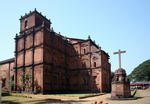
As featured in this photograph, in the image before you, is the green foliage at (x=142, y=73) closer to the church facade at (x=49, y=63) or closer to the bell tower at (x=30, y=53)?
the church facade at (x=49, y=63)

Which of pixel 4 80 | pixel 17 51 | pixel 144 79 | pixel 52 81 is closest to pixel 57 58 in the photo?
pixel 52 81

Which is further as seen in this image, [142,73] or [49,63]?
[142,73]

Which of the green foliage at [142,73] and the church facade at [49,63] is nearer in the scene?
the church facade at [49,63]

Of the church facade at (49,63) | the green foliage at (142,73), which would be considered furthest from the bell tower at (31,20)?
the green foliage at (142,73)

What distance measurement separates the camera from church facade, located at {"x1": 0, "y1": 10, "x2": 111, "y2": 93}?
3006 cm

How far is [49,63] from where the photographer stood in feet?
102

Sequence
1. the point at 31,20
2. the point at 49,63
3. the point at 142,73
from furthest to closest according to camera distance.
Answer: the point at 142,73
the point at 31,20
the point at 49,63

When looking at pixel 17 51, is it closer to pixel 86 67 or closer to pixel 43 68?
pixel 43 68

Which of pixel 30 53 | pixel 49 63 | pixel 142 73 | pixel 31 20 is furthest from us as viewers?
Result: pixel 142 73

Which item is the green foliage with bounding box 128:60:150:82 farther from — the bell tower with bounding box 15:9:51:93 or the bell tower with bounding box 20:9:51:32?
the bell tower with bounding box 15:9:51:93

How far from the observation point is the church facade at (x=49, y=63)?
3006 cm

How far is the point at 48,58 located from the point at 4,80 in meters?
17.9

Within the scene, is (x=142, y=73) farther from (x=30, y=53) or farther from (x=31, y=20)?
(x=31, y=20)

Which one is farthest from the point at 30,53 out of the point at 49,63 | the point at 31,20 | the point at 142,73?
the point at 142,73
